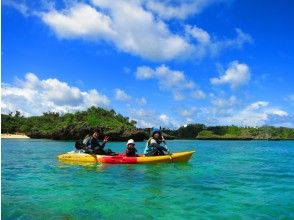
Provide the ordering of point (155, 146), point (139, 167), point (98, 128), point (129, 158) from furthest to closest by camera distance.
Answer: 1. point (98, 128)
2. point (155, 146)
3. point (129, 158)
4. point (139, 167)

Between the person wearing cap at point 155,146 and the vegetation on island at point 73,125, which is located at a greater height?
the vegetation on island at point 73,125

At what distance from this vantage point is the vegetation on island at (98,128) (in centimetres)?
6738

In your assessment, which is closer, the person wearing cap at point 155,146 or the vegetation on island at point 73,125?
the person wearing cap at point 155,146

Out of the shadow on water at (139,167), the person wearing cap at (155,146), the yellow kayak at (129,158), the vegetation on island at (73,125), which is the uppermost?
the vegetation on island at (73,125)

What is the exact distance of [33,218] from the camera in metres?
8.55

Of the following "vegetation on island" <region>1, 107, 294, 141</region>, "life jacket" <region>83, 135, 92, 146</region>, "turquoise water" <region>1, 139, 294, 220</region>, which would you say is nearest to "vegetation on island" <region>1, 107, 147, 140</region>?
"vegetation on island" <region>1, 107, 294, 141</region>

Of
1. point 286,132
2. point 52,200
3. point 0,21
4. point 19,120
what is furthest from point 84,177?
point 286,132

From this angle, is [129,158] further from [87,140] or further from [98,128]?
[98,128]

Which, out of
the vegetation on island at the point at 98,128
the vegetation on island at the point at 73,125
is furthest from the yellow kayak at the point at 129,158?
the vegetation on island at the point at 73,125

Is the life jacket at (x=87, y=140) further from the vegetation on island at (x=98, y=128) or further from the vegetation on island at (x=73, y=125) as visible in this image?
the vegetation on island at (x=73, y=125)

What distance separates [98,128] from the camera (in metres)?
62.1

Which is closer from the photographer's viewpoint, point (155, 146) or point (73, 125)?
point (155, 146)

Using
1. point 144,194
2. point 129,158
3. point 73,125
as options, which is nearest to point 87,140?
point 129,158

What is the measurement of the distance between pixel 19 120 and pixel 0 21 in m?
88.9
